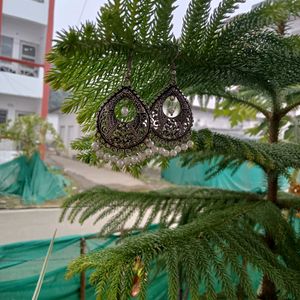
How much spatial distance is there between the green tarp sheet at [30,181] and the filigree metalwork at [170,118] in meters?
2.81

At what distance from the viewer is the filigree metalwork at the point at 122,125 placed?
0.38m

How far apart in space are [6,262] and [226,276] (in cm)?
105

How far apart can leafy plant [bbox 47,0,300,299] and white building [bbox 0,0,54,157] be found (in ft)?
9.13

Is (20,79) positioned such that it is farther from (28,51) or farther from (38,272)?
(38,272)

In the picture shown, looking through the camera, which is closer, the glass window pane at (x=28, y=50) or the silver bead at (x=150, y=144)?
the silver bead at (x=150, y=144)

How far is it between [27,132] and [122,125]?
346cm

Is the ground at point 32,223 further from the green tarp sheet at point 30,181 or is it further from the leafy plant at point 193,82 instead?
the leafy plant at point 193,82

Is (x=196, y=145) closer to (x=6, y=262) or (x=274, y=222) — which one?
(x=274, y=222)

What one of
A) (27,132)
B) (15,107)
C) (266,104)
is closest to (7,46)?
(15,107)

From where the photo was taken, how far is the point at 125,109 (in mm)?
395

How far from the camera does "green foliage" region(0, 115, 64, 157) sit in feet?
11.5

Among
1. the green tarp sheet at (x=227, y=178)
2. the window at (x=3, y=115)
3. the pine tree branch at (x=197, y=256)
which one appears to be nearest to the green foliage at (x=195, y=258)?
the pine tree branch at (x=197, y=256)

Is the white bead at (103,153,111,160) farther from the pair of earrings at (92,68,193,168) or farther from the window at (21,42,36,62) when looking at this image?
the window at (21,42,36,62)

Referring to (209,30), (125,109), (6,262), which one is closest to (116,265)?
(125,109)
